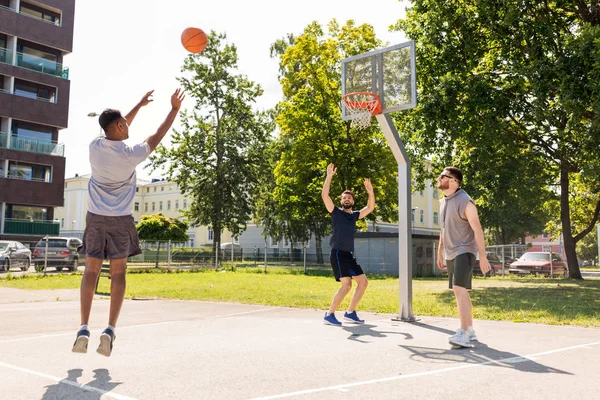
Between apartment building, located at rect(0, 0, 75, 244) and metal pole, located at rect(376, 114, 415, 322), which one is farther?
apartment building, located at rect(0, 0, 75, 244)

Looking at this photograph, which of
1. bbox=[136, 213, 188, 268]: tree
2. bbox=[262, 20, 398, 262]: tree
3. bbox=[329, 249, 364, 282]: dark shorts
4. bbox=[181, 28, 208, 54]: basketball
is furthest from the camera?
bbox=[136, 213, 188, 268]: tree

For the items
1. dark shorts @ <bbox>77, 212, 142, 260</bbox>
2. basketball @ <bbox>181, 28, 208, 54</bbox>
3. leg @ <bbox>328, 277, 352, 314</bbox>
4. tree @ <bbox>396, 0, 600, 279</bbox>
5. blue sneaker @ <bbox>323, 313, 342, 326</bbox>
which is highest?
tree @ <bbox>396, 0, 600, 279</bbox>

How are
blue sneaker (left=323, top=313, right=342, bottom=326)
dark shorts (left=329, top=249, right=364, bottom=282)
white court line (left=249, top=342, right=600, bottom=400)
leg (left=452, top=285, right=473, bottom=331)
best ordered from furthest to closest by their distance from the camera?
dark shorts (left=329, top=249, right=364, bottom=282)
blue sneaker (left=323, top=313, right=342, bottom=326)
leg (left=452, top=285, right=473, bottom=331)
white court line (left=249, top=342, right=600, bottom=400)

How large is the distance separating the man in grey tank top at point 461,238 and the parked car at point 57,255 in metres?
21.9

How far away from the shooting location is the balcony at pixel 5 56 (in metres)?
37.5

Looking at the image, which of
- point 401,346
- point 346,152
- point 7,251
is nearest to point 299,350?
point 401,346

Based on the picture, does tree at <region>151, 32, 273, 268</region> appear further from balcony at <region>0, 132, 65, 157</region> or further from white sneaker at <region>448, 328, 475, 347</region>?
white sneaker at <region>448, 328, 475, 347</region>

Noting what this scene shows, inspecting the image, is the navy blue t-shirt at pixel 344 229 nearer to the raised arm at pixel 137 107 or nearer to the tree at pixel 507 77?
the raised arm at pixel 137 107

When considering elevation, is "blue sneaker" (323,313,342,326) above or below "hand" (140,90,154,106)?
below

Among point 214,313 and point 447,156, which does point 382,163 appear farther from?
point 214,313

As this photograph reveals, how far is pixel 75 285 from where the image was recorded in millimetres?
18328

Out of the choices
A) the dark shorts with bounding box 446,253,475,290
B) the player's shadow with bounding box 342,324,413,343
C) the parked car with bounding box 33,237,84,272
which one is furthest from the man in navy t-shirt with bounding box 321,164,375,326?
the parked car with bounding box 33,237,84,272

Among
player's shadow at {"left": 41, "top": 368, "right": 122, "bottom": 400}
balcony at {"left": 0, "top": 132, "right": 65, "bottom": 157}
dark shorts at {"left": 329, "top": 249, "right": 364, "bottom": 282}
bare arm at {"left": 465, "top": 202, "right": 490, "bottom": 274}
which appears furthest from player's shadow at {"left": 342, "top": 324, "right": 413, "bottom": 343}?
balcony at {"left": 0, "top": 132, "right": 65, "bottom": 157}

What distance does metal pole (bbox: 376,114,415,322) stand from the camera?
8.86 meters
